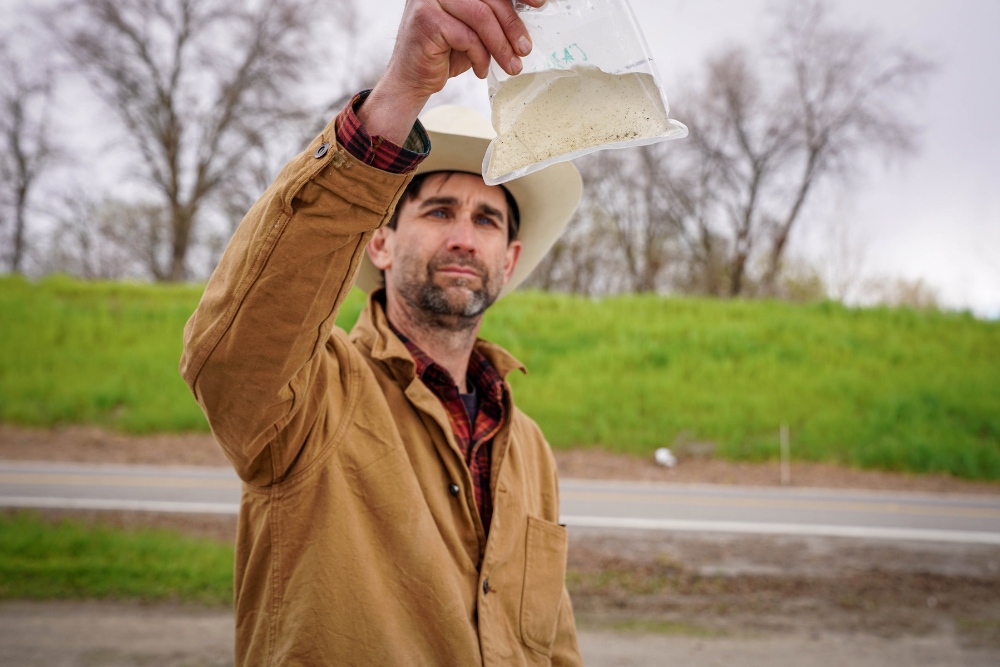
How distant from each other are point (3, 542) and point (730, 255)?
27.9m

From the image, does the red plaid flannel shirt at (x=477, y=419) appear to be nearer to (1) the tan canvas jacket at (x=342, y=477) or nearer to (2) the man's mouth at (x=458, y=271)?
(1) the tan canvas jacket at (x=342, y=477)

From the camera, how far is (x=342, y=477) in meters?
1.71

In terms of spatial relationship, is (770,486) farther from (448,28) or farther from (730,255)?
(730,255)

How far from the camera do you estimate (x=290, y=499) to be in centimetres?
164

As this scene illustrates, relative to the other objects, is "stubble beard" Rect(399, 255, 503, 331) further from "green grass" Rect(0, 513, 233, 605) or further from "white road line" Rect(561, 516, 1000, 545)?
"white road line" Rect(561, 516, 1000, 545)

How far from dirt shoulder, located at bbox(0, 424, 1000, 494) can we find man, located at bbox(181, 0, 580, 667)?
8256mm

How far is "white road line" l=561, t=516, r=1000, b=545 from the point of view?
686 cm

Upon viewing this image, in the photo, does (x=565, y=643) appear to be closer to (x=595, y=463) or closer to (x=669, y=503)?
(x=669, y=503)

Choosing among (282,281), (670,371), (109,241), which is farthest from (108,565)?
(109,241)

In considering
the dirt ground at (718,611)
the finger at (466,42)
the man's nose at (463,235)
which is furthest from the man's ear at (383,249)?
the dirt ground at (718,611)

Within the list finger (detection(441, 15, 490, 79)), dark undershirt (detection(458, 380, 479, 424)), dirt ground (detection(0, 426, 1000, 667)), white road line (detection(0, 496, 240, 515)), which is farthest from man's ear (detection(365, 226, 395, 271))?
white road line (detection(0, 496, 240, 515))

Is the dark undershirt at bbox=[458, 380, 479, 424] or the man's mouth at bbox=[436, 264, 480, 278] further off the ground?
the man's mouth at bbox=[436, 264, 480, 278]

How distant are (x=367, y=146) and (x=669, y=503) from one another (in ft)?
24.8

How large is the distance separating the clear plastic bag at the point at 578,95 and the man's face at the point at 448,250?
0.78m
